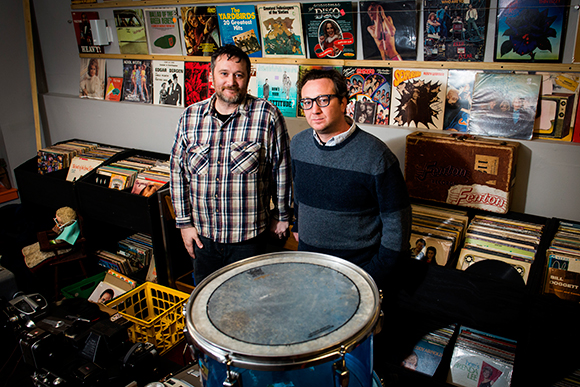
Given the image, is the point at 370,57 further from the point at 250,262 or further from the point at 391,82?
the point at 250,262

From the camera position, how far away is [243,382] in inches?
39.5

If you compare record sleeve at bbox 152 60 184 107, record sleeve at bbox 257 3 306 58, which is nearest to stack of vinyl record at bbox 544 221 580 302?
record sleeve at bbox 257 3 306 58

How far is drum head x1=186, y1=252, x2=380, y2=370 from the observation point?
0.96 m

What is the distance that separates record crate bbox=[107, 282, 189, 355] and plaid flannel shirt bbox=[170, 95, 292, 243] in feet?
1.41

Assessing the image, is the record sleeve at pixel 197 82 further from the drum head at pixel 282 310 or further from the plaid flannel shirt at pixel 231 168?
the drum head at pixel 282 310

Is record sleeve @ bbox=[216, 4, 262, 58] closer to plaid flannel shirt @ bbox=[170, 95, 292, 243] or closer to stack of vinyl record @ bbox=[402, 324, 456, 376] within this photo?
plaid flannel shirt @ bbox=[170, 95, 292, 243]

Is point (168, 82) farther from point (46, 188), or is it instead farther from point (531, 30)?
point (531, 30)

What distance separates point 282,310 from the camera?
3.62 feet

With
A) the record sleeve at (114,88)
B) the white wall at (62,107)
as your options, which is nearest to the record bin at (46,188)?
the white wall at (62,107)

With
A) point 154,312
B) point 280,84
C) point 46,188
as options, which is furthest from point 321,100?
point 46,188

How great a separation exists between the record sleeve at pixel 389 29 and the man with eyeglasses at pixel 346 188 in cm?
83

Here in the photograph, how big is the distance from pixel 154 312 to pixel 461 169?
5.98 feet

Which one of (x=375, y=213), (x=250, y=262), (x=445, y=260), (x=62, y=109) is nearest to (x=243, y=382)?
(x=250, y=262)

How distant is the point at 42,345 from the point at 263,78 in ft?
6.19
